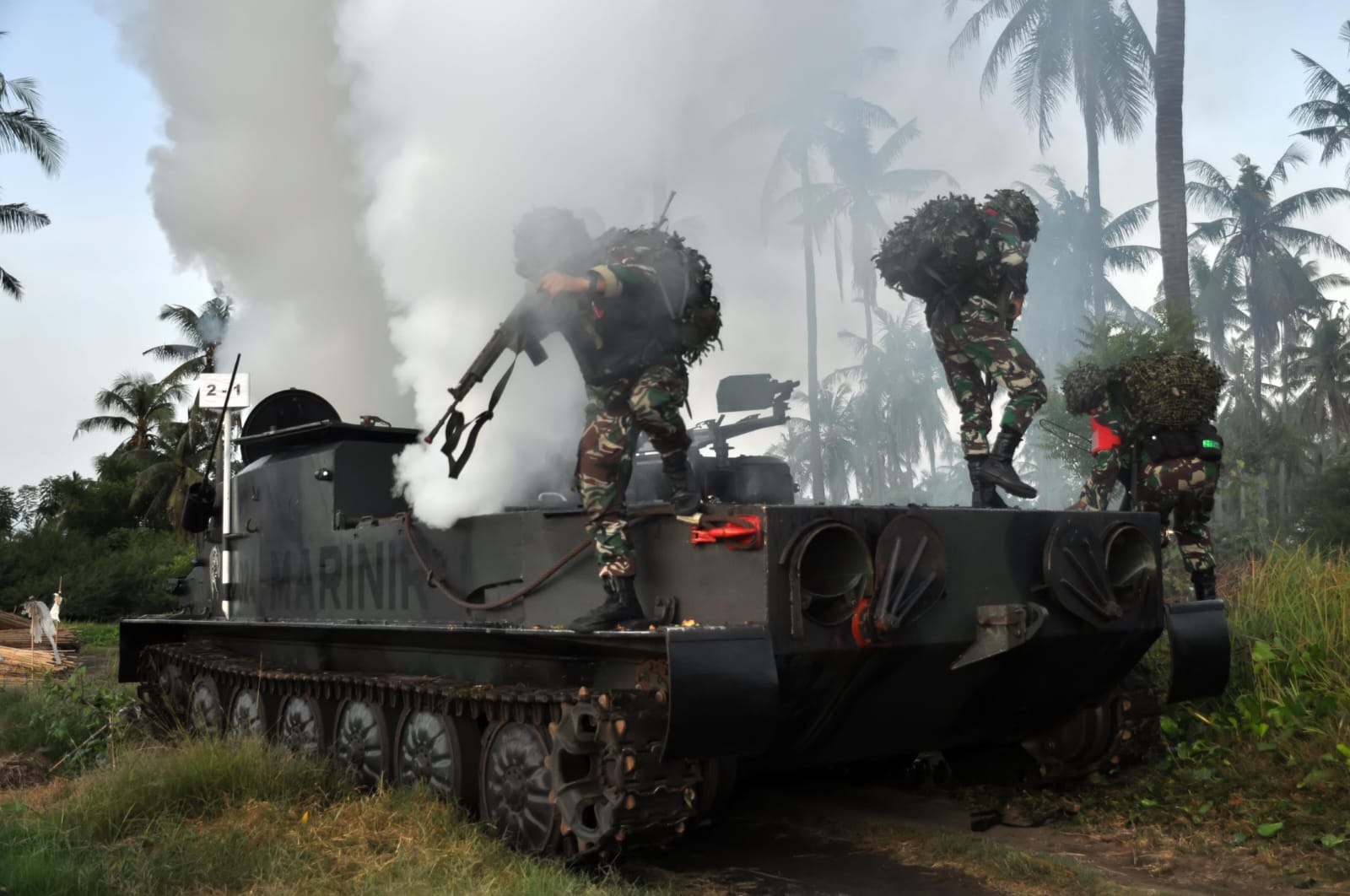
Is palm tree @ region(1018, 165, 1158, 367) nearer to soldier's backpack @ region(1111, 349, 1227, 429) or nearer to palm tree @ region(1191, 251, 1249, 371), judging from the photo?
palm tree @ region(1191, 251, 1249, 371)

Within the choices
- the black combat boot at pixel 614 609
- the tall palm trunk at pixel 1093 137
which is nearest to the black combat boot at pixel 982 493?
the black combat boot at pixel 614 609

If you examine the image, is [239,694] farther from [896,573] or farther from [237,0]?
[237,0]

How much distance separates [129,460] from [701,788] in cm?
3573

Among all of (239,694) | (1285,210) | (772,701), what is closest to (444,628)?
(772,701)

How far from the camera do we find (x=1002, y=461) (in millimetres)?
6699

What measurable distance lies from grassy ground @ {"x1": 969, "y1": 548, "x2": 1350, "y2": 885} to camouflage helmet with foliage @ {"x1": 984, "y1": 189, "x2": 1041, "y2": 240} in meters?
2.87

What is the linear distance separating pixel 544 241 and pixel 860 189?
654 centimetres

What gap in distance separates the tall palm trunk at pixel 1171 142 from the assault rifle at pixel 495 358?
12.6 meters

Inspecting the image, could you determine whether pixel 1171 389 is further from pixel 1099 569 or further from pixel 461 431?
pixel 461 431

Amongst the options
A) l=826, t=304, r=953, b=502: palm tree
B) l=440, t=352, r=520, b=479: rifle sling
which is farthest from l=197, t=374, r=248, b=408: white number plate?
l=826, t=304, r=953, b=502: palm tree

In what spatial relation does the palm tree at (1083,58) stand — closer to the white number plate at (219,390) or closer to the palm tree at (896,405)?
the palm tree at (896,405)

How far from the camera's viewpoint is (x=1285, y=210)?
143 feet

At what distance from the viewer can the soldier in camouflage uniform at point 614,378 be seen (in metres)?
5.43

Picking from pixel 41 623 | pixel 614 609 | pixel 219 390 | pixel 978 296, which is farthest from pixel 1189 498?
pixel 41 623
